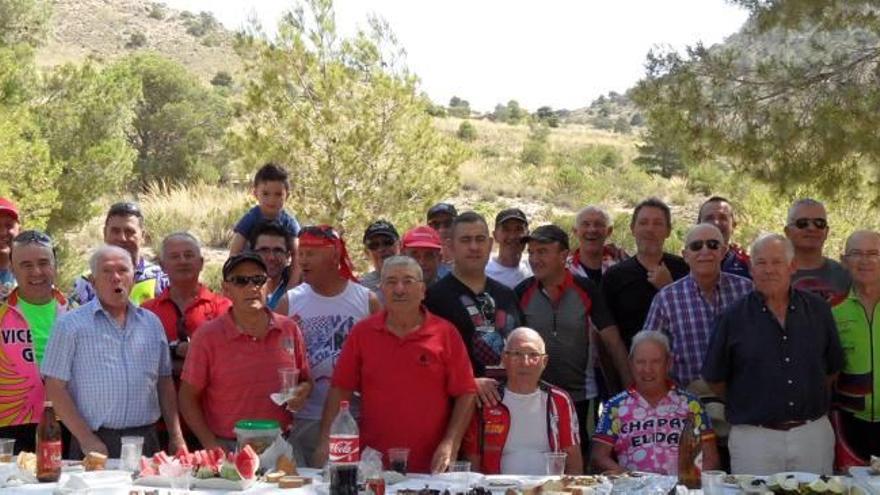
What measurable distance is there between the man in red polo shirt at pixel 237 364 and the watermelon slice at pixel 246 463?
55 cm

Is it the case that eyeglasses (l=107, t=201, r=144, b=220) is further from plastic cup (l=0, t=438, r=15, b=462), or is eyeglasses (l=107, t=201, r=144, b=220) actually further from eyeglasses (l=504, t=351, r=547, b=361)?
eyeglasses (l=504, t=351, r=547, b=361)

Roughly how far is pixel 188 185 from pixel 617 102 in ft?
160

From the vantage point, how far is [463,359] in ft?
19.0

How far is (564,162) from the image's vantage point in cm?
3812

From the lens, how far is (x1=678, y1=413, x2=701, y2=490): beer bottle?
5.14m

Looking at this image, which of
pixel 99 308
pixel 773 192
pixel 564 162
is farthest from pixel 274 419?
pixel 564 162

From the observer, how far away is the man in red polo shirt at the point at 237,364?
5.77 metres

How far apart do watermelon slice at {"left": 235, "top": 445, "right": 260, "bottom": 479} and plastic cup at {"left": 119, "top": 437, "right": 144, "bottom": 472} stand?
19.8 inches

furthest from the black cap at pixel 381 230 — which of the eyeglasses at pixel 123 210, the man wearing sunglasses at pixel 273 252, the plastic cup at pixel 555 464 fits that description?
the plastic cup at pixel 555 464

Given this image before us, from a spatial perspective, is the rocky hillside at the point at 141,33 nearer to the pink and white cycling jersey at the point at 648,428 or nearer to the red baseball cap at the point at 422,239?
the red baseball cap at the point at 422,239

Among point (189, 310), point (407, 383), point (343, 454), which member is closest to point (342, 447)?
point (343, 454)

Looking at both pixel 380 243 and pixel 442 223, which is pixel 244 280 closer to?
pixel 380 243

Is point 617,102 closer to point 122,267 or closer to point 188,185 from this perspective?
point 188,185

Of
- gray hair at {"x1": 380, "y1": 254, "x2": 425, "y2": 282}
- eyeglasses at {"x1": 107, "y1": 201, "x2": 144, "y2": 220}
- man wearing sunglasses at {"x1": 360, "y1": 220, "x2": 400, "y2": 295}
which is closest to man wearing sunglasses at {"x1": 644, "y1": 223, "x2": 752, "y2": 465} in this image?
gray hair at {"x1": 380, "y1": 254, "x2": 425, "y2": 282}
